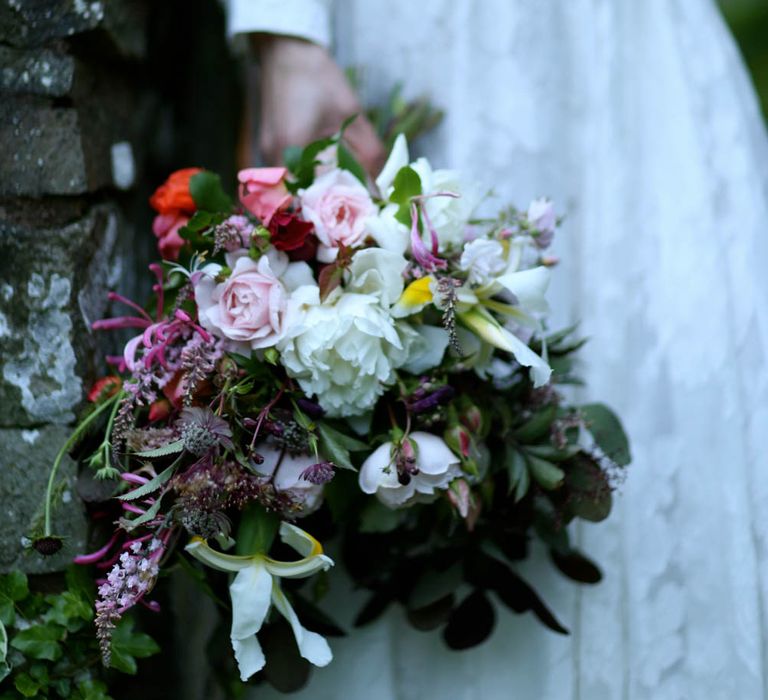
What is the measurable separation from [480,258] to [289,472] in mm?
278

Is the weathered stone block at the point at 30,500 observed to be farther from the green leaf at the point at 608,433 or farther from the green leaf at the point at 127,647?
the green leaf at the point at 608,433

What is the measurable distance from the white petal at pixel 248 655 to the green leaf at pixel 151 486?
0.51 ft

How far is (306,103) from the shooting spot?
112cm

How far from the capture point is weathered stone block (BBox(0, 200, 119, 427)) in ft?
2.86

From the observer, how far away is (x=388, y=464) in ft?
2.59

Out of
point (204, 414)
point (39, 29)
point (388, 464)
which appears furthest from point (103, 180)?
point (388, 464)

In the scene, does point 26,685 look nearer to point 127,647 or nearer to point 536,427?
point 127,647

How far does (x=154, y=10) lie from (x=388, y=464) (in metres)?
0.91

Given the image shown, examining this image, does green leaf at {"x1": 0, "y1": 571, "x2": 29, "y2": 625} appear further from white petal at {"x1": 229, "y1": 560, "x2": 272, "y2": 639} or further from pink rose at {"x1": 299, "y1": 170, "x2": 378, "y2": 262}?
pink rose at {"x1": 299, "y1": 170, "x2": 378, "y2": 262}

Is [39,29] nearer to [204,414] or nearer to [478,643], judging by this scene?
[204,414]

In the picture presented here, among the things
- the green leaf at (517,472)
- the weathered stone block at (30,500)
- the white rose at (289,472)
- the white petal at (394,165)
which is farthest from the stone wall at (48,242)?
the green leaf at (517,472)

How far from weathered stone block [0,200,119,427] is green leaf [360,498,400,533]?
0.33 meters

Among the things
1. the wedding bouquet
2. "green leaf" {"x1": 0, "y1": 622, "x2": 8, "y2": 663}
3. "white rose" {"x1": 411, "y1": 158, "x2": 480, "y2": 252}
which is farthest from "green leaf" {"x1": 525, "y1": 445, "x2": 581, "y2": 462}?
"green leaf" {"x1": 0, "y1": 622, "x2": 8, "y2": 663}

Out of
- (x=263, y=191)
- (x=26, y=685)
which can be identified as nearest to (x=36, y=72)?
(x=263, y=191)
